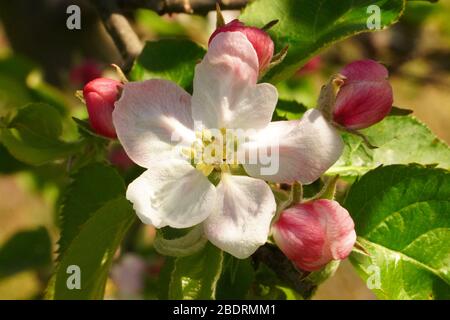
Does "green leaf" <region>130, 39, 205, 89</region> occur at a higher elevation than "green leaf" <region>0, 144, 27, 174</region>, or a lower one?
higher

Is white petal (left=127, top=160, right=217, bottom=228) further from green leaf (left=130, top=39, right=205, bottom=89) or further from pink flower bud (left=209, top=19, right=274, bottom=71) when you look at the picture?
green leaf (left=130, top=39, right=205, bottom=89)

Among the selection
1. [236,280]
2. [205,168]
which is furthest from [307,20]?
[236,280]

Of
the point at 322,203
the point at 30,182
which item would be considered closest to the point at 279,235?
the point at 322,203

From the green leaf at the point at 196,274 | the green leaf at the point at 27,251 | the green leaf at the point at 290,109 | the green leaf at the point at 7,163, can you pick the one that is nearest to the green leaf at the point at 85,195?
the green leaf at the point at 196,274

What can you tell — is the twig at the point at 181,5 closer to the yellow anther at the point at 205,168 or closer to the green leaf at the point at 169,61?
the green leaf at the point at 169,61

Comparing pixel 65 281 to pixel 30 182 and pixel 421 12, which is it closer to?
pixel 30 182

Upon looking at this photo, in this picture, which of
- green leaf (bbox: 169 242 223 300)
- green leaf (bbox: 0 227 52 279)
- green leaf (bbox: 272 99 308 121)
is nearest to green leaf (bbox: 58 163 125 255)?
green leaf (bbox: 169 242 223 300)

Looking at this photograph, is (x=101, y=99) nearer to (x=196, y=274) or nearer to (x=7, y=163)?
(x=196, y=274)
